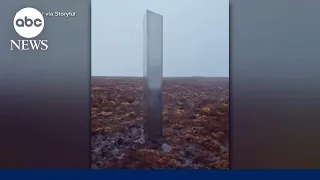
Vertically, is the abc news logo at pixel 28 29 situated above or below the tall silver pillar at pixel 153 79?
above

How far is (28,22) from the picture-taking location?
4.23m

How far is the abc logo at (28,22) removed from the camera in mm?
4234

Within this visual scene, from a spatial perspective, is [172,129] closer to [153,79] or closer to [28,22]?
[153,79]

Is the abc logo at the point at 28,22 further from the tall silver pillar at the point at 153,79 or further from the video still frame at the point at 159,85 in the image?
the tall silver pillar at the point at 153,79

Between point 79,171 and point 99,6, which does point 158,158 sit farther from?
point 99,6

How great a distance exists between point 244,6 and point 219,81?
0.63 meters

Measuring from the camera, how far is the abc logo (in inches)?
167

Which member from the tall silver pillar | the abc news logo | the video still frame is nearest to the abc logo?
the abc news logo

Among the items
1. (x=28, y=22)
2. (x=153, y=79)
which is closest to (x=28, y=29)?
(x=28, y=22)

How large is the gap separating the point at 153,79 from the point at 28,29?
1.07 meters

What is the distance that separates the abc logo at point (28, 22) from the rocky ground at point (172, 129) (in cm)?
64

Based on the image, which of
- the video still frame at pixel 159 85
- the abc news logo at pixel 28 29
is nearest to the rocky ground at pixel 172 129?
the video still frame at pixel 159 85

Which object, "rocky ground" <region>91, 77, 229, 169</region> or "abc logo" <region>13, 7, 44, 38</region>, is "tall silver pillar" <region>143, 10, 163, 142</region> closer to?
"rocky ground" <region>91, 77, 229, 169</region>

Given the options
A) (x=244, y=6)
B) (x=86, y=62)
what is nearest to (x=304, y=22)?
(x=244, y=6)
